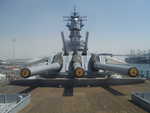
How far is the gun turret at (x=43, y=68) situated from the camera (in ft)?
31.0

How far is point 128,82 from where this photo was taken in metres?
15.9

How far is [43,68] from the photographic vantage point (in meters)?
11.9

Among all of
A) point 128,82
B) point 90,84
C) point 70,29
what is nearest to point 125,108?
point 90,84

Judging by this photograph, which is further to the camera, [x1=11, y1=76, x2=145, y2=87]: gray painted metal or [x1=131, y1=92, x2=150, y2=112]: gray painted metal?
[x1=11, y1=76, x2=145, y2=87]: gray painted metal

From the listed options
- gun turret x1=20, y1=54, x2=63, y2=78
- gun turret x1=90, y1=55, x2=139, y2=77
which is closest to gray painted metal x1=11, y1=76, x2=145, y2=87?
gun turret x1=20, y1=54, x2=63, y2=78

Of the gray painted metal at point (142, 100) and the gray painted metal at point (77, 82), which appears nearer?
the gray painted metal at point (142, 100)

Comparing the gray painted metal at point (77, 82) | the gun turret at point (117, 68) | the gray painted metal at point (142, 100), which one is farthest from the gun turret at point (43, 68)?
the gray painted metal at point (142, 100)

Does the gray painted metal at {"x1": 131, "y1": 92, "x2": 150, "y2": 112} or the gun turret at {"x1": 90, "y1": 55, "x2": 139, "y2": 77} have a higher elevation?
the gun turret at {"x1": 90, "y1": 55, "x2": 139, "y2": 77}

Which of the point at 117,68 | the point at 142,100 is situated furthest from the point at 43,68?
the point at 142,100

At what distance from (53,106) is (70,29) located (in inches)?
721

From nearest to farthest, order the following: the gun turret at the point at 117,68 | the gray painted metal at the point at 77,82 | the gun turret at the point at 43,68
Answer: the gun turret at the point at 117,68, the gun turret at the point at 43,68, the gray painted metal at the point at 77,82

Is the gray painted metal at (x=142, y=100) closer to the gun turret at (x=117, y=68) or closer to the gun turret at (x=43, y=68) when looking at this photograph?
the gun turret at (x=117, y=68)

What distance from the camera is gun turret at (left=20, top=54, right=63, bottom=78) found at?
31.0ft

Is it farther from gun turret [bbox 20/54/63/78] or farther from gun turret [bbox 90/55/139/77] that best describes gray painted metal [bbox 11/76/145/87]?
gun turret [bbox 90/55/139/77]
